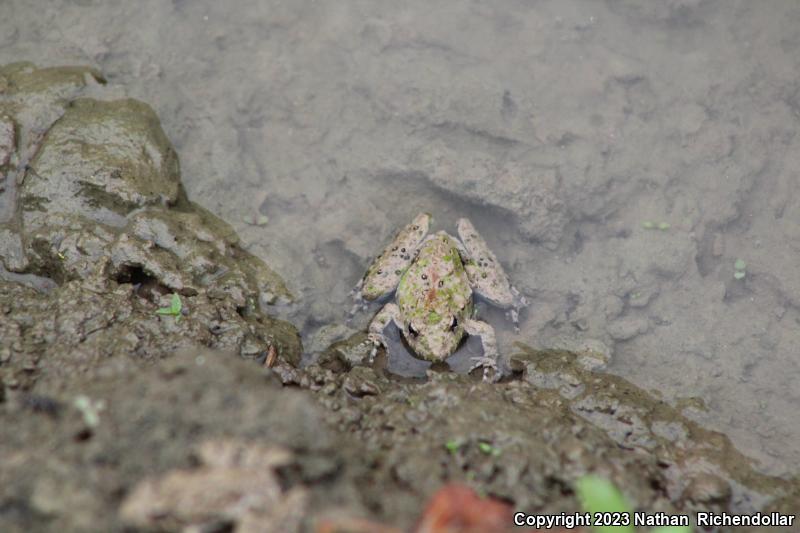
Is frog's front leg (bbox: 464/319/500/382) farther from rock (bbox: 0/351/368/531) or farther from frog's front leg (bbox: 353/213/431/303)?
rock (bbox: 0/351/368/531)

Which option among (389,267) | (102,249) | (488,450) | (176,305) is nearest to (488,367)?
(389,267)

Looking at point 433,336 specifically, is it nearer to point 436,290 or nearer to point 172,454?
point 436,290

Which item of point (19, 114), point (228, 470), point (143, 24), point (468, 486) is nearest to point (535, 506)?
point (468, 486)

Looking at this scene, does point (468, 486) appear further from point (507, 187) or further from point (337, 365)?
point (507, 187)

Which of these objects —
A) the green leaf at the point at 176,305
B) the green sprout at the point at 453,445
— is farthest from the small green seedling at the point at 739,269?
the green leaf at the point at 176,305

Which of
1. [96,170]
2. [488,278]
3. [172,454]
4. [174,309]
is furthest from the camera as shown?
[488,278]

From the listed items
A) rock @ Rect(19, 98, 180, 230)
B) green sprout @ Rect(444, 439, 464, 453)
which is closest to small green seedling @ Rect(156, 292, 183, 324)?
rock @ Rect(19, 98, 180, 230)
